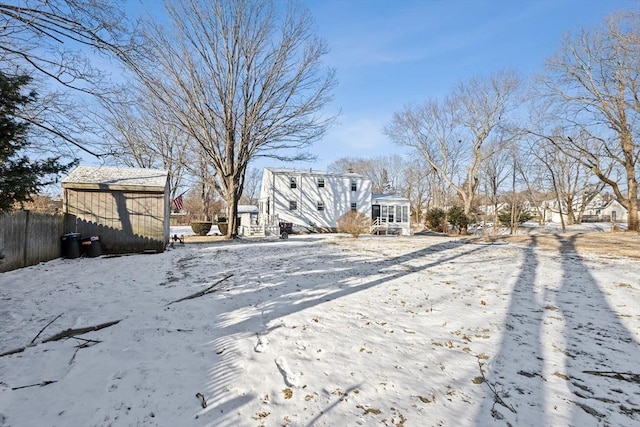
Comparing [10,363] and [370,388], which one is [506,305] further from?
[10,363]

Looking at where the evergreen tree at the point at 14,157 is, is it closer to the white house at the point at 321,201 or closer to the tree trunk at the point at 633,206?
the white house at the point at 321,201

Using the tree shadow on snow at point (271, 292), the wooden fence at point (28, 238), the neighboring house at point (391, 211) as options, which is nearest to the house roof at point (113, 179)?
the wooden fence at point (28, 238)

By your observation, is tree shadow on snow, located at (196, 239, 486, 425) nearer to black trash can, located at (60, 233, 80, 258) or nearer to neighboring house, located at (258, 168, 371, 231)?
black trash can, located at (60, 233, 80, 258)

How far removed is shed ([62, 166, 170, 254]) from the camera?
10.2 metres

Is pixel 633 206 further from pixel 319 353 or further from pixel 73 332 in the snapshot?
pixel 73 332

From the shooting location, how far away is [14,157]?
4984mm

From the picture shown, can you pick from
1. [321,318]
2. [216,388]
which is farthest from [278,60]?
[216,388]

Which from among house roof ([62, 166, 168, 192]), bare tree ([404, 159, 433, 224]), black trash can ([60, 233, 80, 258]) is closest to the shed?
house roof ([62, 166, 168, 192])

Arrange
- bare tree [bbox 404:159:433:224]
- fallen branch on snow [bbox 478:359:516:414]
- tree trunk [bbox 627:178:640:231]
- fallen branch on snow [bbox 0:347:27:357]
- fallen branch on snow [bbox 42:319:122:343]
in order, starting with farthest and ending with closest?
bare tree [bbox 404:159:433:224] < tree trunk [bbox 627:178:640:231] < fallen branch on snow [bbox 42:319:122:343] < fallen branch on snow [bbox 0:347:27:357] < fallen branch on snow [bbox 478:359:516:414]

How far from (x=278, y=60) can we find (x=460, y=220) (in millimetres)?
17649

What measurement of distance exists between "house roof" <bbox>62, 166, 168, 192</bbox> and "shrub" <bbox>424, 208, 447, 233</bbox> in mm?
20849

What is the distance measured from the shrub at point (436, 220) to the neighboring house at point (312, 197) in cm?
528

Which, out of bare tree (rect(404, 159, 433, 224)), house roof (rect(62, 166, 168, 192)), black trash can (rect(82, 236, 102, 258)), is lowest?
black trash can (rect(82, 236, 102, 258))

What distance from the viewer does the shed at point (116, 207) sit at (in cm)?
1023
